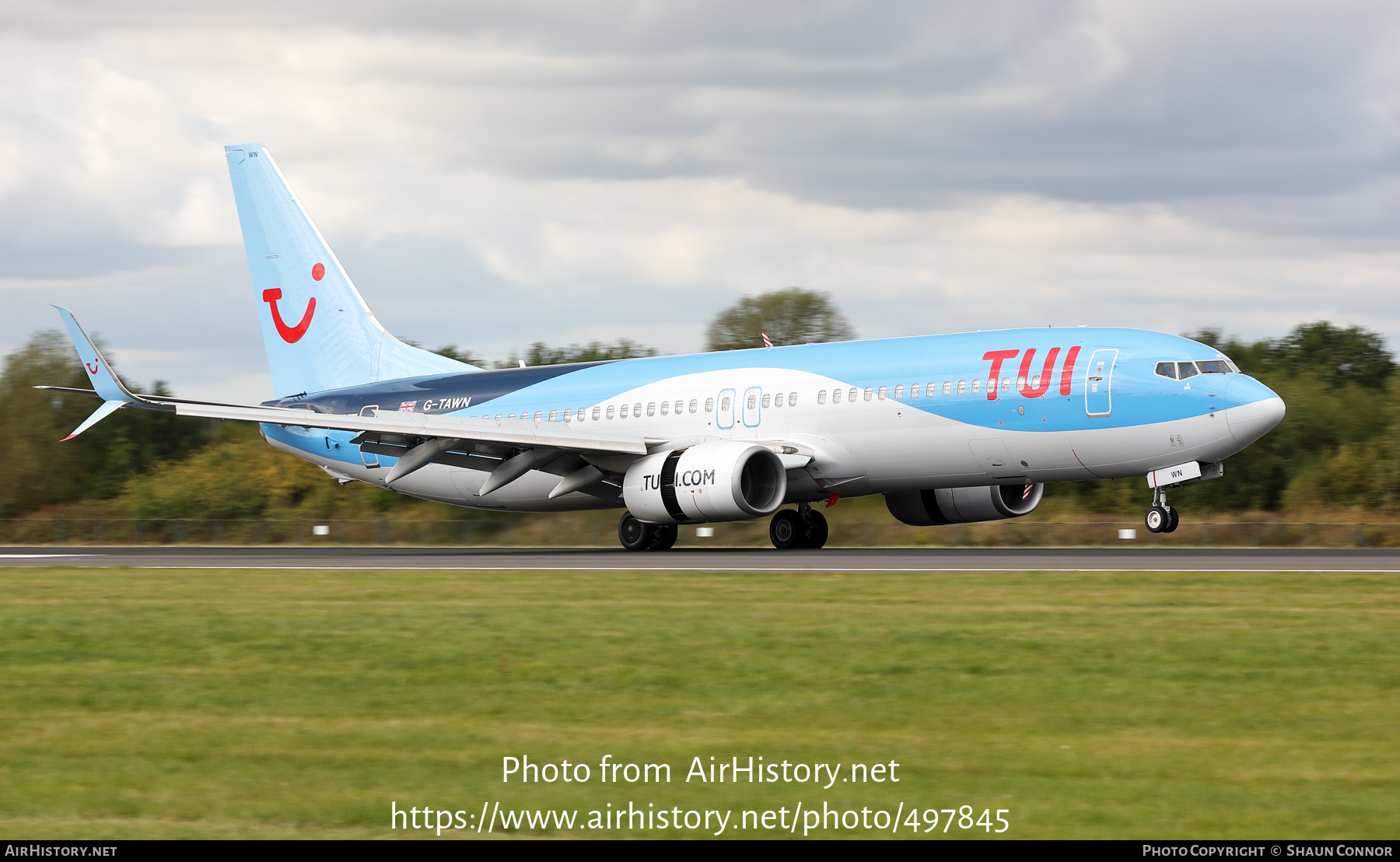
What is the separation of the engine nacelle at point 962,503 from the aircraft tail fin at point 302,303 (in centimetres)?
1356

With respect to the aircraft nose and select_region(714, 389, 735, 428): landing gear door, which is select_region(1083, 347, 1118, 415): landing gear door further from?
select_region(714, 389, 735, 428): landing gear door

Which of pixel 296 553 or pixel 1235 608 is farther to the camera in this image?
pixel 296 553

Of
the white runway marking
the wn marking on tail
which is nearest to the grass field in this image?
the white runway marking

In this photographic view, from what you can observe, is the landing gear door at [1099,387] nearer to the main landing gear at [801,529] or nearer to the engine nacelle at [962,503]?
the engine nacelle at [962,503]

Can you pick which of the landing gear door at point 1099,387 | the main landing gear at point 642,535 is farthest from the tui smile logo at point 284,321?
the landing gear door at point 1099,387

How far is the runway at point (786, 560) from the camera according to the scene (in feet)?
80.0

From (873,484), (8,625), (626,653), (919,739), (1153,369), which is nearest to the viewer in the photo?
(919,739)

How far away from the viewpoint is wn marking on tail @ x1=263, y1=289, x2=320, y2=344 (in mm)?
42219

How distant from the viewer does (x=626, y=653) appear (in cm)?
1355

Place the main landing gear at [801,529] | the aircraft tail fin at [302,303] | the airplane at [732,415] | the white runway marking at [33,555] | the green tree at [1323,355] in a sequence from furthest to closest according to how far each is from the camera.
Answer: the green tree at [1323,355] → the aircraft tail fin at [302,303] → the white runway marking at [33,555] → the main landing gear at [801,529] → the airplane at [732,415]

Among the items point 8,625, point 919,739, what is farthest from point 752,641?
point 8,625

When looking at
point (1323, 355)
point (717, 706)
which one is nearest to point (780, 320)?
point (1323, 355)

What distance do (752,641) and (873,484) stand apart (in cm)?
1796
